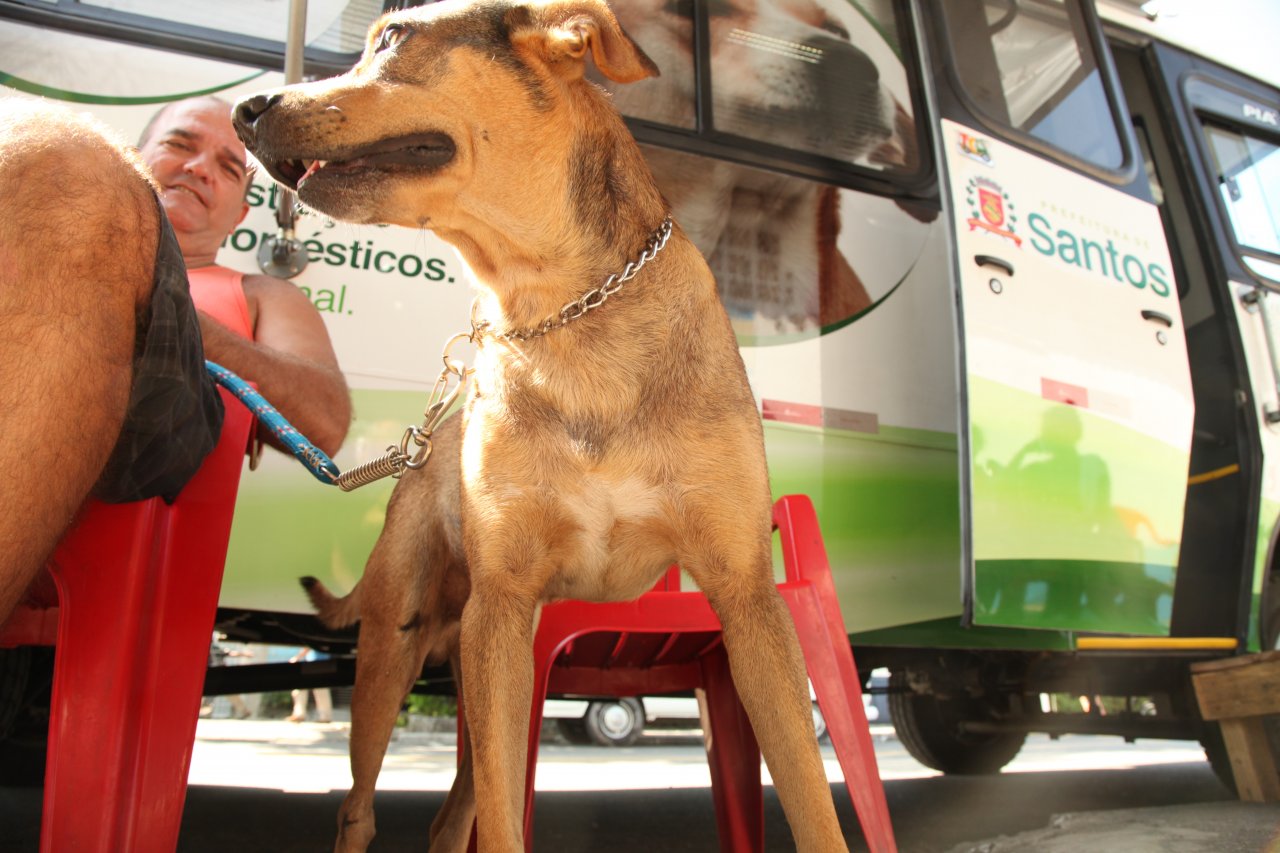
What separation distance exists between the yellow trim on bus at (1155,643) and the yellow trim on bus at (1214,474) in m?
0.70

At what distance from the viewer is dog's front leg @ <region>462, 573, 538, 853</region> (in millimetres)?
1620

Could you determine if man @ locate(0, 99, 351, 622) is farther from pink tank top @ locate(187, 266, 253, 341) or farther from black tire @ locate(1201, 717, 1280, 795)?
black tire @ locate(1201, 717, 1280, 795)

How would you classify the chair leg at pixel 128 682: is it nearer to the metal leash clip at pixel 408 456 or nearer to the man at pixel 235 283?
the metal leash clip at pixel 408 456

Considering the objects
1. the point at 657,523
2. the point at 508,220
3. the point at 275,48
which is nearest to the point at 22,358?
the point at 508,220

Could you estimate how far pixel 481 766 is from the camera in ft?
5.45

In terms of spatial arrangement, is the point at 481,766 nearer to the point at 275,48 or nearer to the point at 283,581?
the point at 283,581

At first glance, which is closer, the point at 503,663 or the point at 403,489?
the point at 503,663

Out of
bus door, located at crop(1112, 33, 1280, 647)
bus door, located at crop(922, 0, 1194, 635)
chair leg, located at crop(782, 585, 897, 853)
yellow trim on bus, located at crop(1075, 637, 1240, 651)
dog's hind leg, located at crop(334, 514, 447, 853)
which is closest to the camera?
chair leg, located at crop(782, 585, 897, 853)

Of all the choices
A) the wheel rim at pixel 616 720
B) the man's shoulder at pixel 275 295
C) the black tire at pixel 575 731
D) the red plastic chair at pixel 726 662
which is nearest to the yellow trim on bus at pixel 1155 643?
the red plastic chair at pixel 726 662

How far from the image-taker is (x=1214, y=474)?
13.4 ft

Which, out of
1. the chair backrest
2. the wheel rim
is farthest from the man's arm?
the wheel rim

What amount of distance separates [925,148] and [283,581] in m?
3.02

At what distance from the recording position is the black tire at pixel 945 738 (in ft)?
16.9

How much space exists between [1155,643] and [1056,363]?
1193mm
